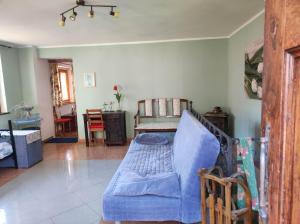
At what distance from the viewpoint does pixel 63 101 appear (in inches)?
262

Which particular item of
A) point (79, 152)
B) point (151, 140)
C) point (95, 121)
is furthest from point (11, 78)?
point (151, 140)

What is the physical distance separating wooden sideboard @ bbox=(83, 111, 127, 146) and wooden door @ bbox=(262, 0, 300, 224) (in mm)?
4163

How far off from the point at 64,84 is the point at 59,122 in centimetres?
158

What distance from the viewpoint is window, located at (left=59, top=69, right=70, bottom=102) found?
264 inches

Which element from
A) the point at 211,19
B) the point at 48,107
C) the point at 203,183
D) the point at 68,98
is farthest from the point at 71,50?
the point at 203,183

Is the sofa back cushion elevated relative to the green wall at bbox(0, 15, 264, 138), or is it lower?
lower

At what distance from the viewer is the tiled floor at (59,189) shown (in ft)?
7.34

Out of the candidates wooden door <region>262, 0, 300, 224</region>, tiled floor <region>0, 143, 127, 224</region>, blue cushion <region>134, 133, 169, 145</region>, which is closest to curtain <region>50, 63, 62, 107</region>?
tiled floor <region>0, 143, 127, 224</region>

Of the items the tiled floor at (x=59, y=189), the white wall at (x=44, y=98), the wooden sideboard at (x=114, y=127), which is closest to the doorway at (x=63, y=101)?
the white wall at (x=44, y=98)

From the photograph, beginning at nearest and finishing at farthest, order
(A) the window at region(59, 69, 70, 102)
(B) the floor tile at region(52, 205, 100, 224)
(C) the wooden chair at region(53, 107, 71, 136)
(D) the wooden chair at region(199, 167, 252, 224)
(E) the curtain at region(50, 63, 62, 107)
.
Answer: (D) the wooden chair at region(199, 167, 252, 224)
(B) the floor tile at region(52, 205, 100, 224)
(E) the curtain at region(50, 63, 62, 107)
(C) the wooden chair at region(53, 107, 71, 136)
(A) the window at region(59, 69, 70, 102)

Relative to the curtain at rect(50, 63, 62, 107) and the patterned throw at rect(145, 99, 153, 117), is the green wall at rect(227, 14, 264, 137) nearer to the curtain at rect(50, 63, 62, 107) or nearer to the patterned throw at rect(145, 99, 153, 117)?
the patterned throw at rect(145, 99, 153, 117)

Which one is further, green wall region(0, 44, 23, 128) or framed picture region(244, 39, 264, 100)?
green wall region(0, 44, 23, 128)

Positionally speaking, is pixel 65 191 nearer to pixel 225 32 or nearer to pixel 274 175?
pixel 274 175

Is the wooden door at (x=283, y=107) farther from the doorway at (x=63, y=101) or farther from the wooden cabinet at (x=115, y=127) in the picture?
the doorway at (x=63, y=101)
